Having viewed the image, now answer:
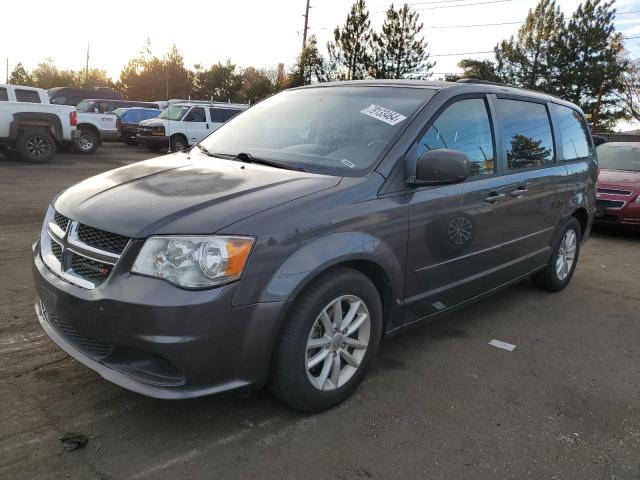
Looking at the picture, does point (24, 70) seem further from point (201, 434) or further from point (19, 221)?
point (201, 434)

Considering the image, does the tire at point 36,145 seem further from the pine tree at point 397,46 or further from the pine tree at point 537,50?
the pine tree at point 537,50

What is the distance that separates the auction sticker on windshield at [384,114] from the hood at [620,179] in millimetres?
6328

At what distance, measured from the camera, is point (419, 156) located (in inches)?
126

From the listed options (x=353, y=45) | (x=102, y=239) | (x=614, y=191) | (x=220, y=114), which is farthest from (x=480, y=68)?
(x=102, y=239)

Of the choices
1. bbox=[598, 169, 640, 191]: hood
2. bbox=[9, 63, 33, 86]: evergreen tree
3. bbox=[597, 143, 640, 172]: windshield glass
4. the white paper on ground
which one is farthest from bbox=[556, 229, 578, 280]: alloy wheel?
bbox=[9, 63, 33, 86]: evergreen tree

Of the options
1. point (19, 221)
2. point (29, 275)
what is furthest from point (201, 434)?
point (19, 221)

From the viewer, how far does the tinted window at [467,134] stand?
3393 mm

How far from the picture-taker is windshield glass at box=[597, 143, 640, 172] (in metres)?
9.14

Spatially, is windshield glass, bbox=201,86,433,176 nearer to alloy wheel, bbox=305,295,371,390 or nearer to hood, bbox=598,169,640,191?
alloy wheel, bbox=305,295,371,390

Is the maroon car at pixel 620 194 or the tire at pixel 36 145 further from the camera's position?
the tire at pixel 36 145

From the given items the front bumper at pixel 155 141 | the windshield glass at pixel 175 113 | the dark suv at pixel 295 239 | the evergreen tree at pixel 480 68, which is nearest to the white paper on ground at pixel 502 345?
the dark suv at pixel 295 239

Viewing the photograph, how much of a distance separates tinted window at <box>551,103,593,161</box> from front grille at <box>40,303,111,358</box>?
13.7 ft

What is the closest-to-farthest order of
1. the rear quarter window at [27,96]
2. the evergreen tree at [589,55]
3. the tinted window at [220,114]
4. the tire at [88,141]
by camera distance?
the rear quarter window at [27,96]
the tire at [88,141]
the tinted window at [220,114]
the evergreen tree at [589,55]

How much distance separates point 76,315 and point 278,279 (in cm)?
95
